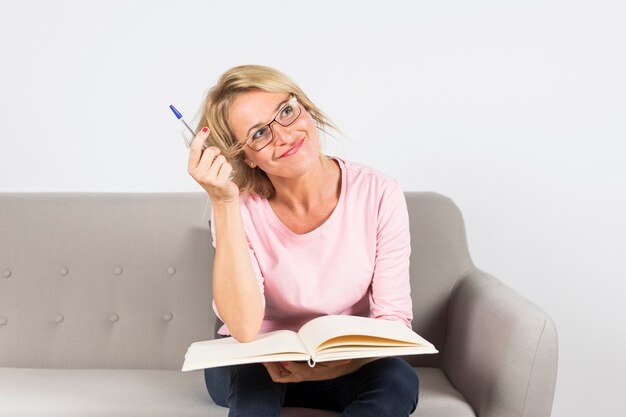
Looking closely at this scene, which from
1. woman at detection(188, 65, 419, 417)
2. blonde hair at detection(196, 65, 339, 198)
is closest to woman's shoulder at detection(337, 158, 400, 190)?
woman at detection(188, 65, 419, 417)

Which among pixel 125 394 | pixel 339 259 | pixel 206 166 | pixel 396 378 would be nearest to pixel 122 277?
pixel 125 394

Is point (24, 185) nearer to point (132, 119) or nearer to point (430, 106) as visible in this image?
point (132, 119)

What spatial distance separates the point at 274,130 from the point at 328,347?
0.52 metres

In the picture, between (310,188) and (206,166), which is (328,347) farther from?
(310,188)

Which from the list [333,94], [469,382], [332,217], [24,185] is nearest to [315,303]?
[332,217]

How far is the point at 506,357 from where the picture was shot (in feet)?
6.17

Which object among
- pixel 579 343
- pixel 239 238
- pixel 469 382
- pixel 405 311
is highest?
pixel 239 238

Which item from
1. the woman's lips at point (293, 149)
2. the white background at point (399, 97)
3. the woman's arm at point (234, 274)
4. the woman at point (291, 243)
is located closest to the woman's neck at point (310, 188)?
the woman at point (291, 243)

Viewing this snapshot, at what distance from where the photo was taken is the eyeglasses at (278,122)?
6.00 feet

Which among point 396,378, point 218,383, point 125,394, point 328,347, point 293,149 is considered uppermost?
point 293,149

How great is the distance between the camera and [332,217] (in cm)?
196

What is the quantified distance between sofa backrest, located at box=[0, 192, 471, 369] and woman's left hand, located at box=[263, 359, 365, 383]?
63 cm

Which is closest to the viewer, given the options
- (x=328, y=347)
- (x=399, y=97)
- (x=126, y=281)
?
(x=328, y=347)

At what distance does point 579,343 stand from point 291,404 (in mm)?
1420
